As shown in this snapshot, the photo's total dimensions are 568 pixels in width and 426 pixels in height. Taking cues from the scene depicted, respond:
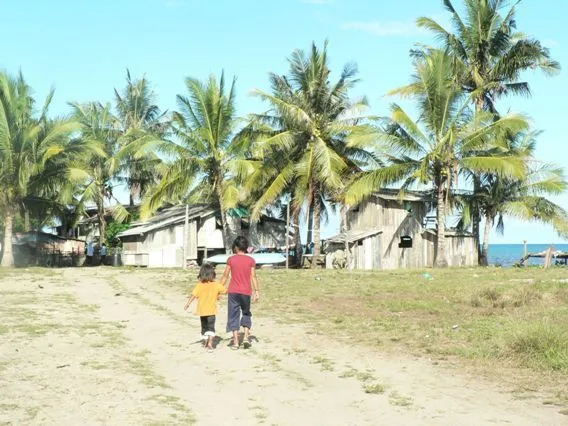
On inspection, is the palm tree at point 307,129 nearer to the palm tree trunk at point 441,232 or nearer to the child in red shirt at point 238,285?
the palm tree trunk at point 441,232

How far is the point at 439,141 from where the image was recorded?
30844 mm

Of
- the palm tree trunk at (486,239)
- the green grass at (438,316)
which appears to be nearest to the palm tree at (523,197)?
the palm tree trunk at (486,239)

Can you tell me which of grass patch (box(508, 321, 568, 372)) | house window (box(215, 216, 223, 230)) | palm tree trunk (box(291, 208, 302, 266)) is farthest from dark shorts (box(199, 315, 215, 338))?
house window (box(215, 216, 223, 230))

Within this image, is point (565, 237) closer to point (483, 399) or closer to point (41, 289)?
point (41, 289)

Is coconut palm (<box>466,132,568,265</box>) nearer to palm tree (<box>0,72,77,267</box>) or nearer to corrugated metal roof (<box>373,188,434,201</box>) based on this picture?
corrugated metal roof (<box>373,188,434,201</box>)

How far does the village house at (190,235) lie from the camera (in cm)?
3834

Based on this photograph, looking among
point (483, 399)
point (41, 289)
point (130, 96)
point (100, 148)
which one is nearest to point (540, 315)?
point (483, 399)

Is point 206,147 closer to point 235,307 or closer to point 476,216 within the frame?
point 476,216

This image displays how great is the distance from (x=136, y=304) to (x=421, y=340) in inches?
314

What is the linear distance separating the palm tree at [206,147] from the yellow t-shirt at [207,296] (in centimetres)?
2475

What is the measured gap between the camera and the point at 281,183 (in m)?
34.2

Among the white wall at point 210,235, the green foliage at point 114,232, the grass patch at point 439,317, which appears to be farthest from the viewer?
the green foliage at point 114,232

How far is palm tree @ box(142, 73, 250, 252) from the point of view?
3381 cm

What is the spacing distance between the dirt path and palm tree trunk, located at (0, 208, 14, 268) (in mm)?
23145
